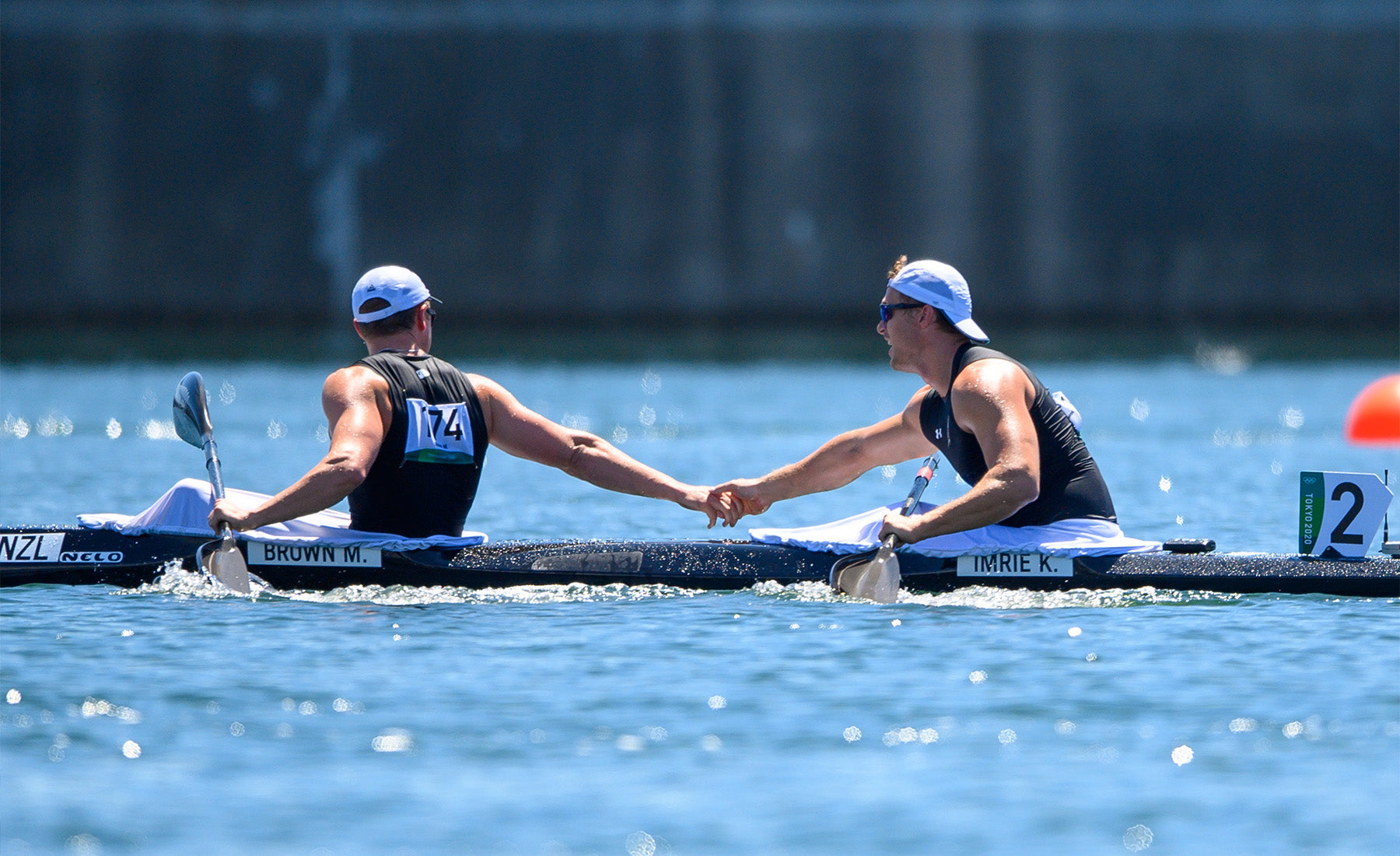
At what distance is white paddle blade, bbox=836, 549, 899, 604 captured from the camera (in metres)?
7.58

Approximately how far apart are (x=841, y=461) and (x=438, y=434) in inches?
67.3

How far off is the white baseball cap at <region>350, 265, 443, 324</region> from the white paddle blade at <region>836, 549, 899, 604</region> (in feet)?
6.79

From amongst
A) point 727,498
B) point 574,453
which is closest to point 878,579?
point 727,498

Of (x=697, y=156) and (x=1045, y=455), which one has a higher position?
(x=697, y=156)

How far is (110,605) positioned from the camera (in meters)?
7.78

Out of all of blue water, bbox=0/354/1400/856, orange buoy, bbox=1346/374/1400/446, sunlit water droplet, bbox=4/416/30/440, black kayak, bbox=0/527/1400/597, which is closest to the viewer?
blue water, bbox=0/354/1400/856

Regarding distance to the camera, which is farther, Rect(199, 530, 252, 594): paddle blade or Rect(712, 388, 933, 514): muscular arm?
Rect(712, 388, 933, 514): muscular arm

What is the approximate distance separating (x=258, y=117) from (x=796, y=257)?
971 cm

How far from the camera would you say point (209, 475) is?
8.17 metres

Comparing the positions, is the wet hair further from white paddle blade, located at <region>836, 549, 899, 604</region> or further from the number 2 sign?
the number 2 sign

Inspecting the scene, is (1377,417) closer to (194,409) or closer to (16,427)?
(194,409)

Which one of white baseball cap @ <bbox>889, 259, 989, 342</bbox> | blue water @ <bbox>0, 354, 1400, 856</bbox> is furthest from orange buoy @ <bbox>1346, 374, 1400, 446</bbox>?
white baseball cap @ <bbox>889, 259, 989, 342</bbox>

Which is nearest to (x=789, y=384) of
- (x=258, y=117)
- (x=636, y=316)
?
(x=636, y=316)

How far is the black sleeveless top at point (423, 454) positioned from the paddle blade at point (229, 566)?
500 mm
